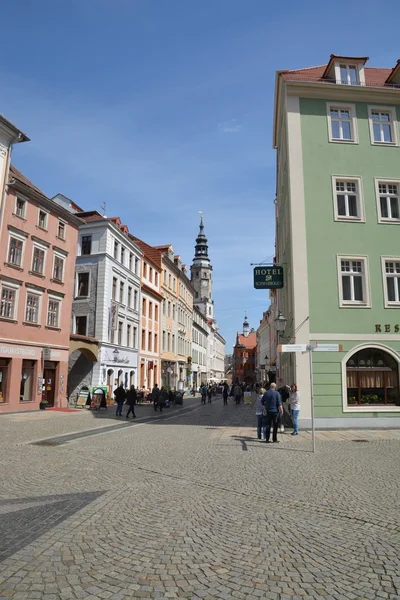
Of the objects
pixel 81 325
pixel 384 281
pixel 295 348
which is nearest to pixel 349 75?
pixel 384 281

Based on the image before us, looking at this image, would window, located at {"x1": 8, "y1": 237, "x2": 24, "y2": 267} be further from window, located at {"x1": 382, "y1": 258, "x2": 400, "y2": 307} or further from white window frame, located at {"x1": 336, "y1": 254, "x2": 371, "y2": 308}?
window, located at {"x1": 382, "y1": 258, "x2": 400, "y2": 307}

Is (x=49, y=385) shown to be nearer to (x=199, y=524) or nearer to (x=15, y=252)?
(x=15, y=252)

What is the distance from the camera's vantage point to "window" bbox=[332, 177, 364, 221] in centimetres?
1953

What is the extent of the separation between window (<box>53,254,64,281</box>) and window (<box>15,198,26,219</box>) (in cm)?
380

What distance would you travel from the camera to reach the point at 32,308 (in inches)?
1063

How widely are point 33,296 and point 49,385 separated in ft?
19.0

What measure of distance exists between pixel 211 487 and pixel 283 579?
150 inches

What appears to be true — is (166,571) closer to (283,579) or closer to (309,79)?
(283,579)

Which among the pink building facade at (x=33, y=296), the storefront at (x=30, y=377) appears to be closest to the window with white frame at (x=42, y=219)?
the pink building facade at (x=33, y=296)

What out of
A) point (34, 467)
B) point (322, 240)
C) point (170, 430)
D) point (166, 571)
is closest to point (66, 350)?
point (170, 430)

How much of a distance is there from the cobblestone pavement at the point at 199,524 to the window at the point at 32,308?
15930mm

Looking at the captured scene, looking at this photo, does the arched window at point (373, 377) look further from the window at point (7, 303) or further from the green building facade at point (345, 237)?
the window at point (7, 303)

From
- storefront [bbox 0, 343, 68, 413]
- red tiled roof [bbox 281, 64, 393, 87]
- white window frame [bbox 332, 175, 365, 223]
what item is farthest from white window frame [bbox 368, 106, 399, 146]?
storefront [bbox 0, 343, 68, 413]

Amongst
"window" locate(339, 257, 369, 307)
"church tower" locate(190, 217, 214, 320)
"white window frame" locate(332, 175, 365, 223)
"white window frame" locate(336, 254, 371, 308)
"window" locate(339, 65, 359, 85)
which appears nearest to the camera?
"white window frame" locate(336, 254, 371, 308)
